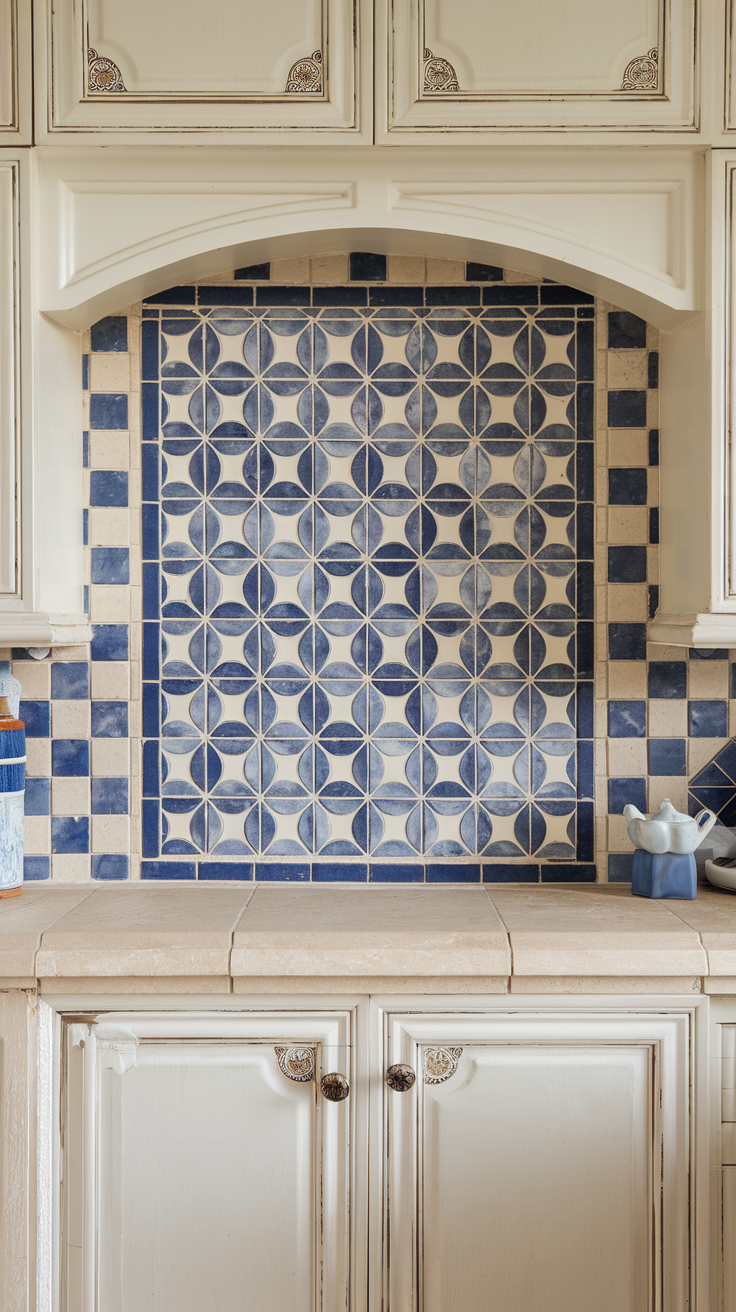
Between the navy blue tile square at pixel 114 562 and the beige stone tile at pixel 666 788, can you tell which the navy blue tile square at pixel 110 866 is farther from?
the beige stone tile at pixel 666 788

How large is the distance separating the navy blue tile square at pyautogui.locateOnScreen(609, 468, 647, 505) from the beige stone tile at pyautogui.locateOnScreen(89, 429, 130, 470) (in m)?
0.97

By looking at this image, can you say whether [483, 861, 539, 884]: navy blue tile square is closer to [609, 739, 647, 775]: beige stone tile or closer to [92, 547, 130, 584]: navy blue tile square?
[609, 739, 647, 775]: beige stone tile

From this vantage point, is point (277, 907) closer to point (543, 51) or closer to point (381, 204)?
point (381, 204)

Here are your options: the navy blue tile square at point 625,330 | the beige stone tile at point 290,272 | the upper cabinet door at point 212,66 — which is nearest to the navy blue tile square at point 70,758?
the beige stone tile at point 290,272

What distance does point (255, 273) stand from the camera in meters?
1.78

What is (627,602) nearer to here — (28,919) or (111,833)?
(111,833)

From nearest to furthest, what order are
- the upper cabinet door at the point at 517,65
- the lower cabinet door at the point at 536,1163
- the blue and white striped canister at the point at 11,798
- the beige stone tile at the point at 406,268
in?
the lower cabinet door at the point at 536,1163, the upper cabinet door at the point at 517,65, the blue and white striped canister at the point at 11,798, the beige stone tile at the point at 406,268

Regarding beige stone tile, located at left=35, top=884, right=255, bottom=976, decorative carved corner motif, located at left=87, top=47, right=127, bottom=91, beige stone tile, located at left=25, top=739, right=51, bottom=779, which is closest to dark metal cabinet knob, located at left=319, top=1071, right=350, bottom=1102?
beige stone tile, located at left=35, top=884, right=255, bottom=976

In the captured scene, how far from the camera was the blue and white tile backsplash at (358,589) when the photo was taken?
5.83ft

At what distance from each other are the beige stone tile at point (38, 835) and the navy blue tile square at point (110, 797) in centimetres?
10

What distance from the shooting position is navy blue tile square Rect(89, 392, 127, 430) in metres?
1.79

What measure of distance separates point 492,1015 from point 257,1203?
1.50 ft

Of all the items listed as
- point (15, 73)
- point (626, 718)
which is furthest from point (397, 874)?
point (15, 73)

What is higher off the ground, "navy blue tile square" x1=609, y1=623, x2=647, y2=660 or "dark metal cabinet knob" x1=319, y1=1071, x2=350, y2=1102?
"navy blue tile square" x1=609, y1=623, x2=647, y2=660
